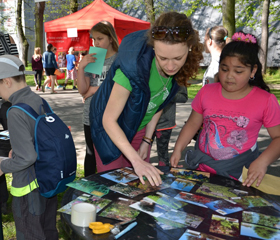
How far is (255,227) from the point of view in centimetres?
142

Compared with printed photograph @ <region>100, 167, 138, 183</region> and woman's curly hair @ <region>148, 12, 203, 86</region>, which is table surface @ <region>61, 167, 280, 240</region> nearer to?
printed photograph @ <region>100, 167, 138, 183</region>

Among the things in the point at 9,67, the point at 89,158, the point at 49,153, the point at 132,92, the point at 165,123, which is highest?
the point at 9,67

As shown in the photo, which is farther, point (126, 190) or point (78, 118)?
point (78, 118)

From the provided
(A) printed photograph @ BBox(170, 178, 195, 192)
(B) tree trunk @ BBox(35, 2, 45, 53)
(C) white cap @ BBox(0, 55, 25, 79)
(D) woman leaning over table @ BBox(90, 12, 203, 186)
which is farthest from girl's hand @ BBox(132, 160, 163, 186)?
(B) tree trunk @ BBox(35, 2, 45, 53)

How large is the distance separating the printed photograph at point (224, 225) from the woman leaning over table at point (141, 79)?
15.6 inches

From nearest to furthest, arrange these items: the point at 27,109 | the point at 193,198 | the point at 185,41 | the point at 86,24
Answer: the point at 193,198
the point at 185,41
the point at 27,109
the point at 86,24

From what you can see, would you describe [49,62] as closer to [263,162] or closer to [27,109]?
[27,109]

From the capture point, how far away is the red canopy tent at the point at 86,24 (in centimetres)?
952

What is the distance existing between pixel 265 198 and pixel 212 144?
0.58 metres

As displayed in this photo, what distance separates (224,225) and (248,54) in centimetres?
124

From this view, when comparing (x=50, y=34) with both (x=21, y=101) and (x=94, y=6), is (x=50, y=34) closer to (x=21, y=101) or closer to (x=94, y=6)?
(x=94, y=6)

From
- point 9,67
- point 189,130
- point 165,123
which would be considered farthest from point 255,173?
point 165,123

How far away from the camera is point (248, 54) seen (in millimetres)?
2225

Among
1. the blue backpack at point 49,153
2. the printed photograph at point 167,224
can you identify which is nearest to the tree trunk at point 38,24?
the blue backpack at point 49,153
